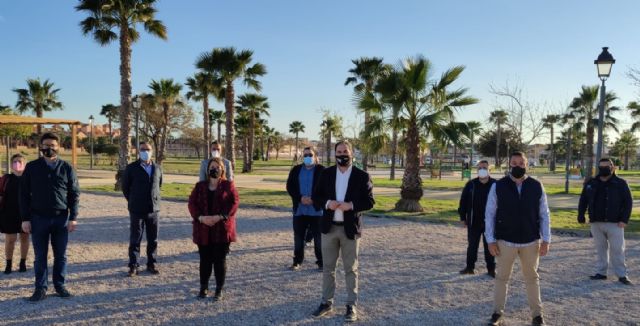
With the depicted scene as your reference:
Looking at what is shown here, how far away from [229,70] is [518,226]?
26.6 m

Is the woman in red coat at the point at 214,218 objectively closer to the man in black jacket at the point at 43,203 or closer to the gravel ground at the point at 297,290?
the gravel ground at the point at 297,290

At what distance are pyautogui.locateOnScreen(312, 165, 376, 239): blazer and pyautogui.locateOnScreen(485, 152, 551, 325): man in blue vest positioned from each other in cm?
121

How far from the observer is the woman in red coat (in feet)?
17.1

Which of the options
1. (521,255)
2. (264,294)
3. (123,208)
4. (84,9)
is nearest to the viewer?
(521,255)

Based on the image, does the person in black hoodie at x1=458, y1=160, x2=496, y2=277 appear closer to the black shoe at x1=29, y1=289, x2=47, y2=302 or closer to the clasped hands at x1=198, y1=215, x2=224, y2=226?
the clasped hands at x1=198, y1=215, x2=224, y2=226

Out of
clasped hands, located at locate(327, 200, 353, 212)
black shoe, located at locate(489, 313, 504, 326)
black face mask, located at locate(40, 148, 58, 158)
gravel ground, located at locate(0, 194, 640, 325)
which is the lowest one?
gravel ground, located at locate(0, 194, 640, 325)

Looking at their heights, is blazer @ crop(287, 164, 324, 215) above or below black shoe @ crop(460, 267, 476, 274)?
above

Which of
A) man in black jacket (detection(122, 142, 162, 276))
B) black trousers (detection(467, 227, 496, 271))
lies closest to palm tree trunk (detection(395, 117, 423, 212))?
black trousers (detection(467, 227, 496, 271))

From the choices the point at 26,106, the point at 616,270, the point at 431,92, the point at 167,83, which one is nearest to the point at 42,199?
the point at 616,270

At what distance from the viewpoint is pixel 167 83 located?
3888 centimetres

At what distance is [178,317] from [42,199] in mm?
2048

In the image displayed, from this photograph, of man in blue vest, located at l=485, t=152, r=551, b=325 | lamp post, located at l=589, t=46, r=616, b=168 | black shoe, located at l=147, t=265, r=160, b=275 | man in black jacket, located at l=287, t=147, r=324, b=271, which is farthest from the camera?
lamp post, located at l=589, t=46, r=616, b=168

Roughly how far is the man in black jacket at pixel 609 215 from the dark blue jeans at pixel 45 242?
6796mm

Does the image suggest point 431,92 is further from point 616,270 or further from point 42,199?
point 42,199
